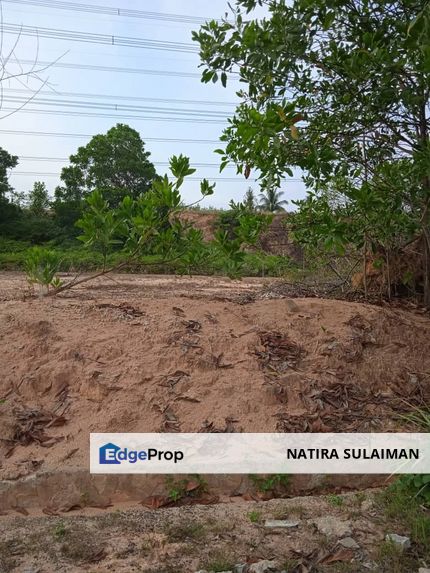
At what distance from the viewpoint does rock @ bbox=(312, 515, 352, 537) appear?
2.75m

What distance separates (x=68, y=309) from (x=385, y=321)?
2.94 m

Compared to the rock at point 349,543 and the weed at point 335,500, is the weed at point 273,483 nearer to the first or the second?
the weed at point 335,500

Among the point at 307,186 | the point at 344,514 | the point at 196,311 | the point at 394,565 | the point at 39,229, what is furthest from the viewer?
the point at 39,229

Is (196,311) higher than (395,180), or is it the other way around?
(395,180)

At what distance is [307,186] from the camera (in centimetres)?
597

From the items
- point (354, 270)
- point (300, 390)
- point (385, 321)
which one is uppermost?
point (354, 270)

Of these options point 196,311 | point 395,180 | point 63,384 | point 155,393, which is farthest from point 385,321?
point 63,384

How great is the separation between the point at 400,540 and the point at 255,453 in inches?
49.6

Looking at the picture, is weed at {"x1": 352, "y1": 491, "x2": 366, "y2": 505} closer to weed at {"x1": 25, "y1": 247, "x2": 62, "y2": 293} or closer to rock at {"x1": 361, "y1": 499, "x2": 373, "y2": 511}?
rock at {"x1": 361, "y1": 499, "x2": 373, "y2": 511}

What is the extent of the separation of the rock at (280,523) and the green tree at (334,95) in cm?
202

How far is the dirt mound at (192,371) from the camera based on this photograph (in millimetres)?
3879

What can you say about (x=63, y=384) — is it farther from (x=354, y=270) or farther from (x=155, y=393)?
(x=354, y=270)

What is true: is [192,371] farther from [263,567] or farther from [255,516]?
[263,567]

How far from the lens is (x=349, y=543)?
2.63m
